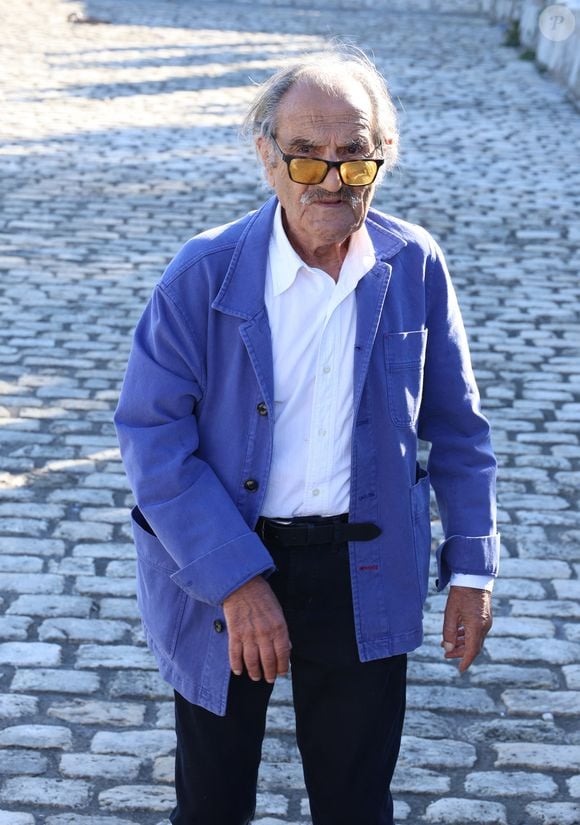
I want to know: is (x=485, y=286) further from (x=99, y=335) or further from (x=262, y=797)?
(x=262, y=797)

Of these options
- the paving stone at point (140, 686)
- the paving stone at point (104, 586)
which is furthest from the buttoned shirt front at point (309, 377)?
the paving stone at point (104, 586)

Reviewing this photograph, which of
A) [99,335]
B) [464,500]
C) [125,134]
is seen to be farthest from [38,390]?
[125,134]

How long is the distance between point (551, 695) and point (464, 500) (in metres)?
1.65

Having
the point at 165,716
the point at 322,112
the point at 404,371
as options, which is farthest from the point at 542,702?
the point at 322,112

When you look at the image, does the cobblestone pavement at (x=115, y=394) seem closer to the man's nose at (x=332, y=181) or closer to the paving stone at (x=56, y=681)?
the paving stone at (x=56, y=681)

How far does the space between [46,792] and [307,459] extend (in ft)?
5.23

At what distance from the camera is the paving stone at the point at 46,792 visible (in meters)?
3.55

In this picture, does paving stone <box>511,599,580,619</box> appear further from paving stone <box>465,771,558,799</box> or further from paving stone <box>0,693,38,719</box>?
paving stone <box>0,693,38,719</box>

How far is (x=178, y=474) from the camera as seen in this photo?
246cm

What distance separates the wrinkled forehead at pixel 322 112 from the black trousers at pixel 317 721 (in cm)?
85

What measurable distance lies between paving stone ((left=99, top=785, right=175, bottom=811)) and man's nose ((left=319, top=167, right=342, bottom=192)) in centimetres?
196

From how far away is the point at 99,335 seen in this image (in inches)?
296

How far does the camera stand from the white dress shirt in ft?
8.43

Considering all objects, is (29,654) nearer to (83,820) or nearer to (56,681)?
(56,681)
